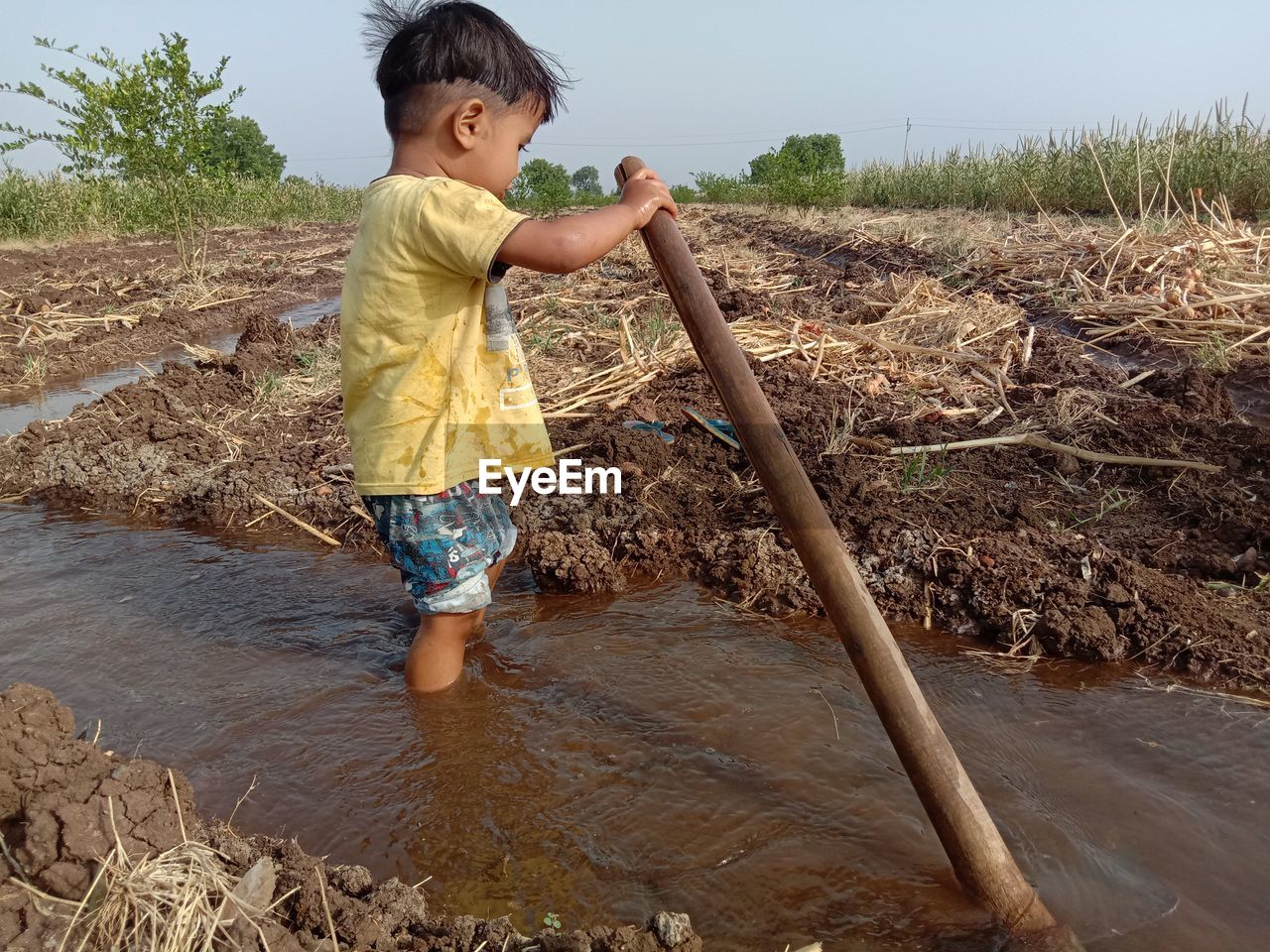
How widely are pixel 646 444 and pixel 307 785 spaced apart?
82.5 inches

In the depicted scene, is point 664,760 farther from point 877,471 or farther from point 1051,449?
point 1051,449

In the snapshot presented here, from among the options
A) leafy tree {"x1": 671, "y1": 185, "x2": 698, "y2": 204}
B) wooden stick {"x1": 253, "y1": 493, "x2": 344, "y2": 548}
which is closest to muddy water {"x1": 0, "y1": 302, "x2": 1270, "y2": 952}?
wooden stick {"x1": 253, "y1": 493, "x2": 344, "y2": 548}

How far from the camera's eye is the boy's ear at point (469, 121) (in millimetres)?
2012

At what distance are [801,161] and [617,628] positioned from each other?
20.9m

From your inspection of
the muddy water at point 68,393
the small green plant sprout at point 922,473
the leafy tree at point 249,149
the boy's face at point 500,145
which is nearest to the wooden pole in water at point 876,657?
the boy's face at point 500,145

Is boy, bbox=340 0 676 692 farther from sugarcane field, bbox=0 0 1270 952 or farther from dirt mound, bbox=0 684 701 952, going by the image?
dirt mound, bbox=0 684 701 952

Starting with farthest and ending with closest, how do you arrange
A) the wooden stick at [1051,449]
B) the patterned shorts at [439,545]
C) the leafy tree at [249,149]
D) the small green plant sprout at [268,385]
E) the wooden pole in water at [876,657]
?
the leafy tree at [249,149] < the small green plant sprout at [268,385] < the wooden stick at [1051,449] < the patterned shorts at [439,545] < the wooden pole in water at [876,657]

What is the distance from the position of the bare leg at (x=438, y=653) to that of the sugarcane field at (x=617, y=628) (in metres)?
0.01

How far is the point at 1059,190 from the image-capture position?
1388 centimetres

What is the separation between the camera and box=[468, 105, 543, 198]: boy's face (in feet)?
6.84

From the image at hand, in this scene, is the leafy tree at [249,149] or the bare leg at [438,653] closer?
the bare leg at [438,653]

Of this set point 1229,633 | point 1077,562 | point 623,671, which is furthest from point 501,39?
point 1229,633

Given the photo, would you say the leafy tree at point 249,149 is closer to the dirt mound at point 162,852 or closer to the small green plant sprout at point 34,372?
the small green plant sprout at point 34,372

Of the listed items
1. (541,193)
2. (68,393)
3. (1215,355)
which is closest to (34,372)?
(68,393)
